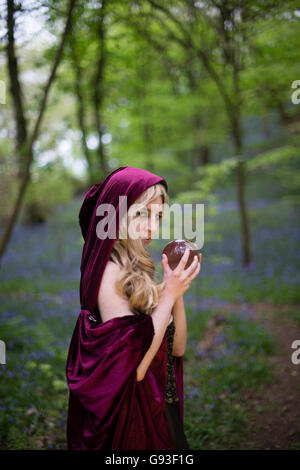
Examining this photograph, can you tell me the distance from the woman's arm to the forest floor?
1890mm

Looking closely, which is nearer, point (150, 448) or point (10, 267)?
point (150, 448)

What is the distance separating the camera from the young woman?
164cm

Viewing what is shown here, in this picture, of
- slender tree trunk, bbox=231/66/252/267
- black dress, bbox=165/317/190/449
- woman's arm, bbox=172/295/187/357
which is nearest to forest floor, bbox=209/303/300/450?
black dress, bbox=165/317/190/449

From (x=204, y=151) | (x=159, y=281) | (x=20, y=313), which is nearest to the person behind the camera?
(x=159, y=281)

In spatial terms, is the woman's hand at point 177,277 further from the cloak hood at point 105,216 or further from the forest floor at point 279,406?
the forest floor at point 279,406

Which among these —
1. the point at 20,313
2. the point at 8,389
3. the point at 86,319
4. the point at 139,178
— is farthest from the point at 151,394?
the point at 20,313

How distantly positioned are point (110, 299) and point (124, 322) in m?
0.14

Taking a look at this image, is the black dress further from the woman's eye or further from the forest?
the forest

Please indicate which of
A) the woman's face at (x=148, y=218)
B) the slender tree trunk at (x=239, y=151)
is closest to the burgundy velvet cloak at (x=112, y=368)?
the woman's face at (x=148, y=218)

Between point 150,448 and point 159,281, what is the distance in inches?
35.3

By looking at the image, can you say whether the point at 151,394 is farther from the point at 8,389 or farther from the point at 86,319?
the point at 8,389

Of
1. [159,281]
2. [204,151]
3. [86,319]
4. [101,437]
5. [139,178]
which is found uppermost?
[204,151]

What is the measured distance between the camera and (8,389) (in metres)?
3.76

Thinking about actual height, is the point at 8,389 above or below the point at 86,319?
below
